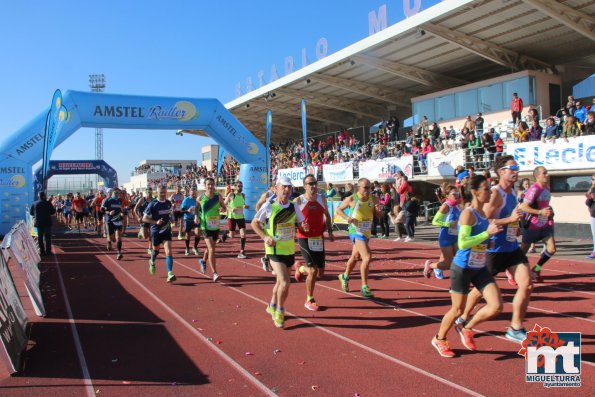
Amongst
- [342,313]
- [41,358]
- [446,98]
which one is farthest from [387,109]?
[41,358]

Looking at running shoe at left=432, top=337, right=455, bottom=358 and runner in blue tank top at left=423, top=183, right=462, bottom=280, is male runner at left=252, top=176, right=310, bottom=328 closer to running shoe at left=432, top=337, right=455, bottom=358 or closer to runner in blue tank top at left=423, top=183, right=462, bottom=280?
running shoe at left=432, top=337, right=455, bottom=358

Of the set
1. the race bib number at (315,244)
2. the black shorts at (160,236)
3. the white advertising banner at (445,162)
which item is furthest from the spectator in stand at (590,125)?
the black shorts at (160,236)

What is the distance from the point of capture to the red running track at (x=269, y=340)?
441 centimetres

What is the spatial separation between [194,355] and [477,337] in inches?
127

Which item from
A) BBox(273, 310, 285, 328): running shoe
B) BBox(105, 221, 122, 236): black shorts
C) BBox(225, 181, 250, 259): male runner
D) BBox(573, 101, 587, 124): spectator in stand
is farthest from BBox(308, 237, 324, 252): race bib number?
BBox(573, 101, 587, 124): spectator in stand

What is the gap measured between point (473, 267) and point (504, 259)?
3.24ft

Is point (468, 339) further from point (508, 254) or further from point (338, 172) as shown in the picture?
point (338, 172)

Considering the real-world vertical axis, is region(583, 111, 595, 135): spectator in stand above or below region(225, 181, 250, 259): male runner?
above

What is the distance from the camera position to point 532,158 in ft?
51.2

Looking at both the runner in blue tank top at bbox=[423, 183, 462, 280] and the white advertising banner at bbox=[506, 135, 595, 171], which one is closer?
the runner in blue tank top at bbox=[423, 183, 462, 280]

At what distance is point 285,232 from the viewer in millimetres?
6332

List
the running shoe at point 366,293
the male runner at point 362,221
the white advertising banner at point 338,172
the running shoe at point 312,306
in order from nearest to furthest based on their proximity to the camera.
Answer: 1. the running shoe at point 312,306
2. the male runner at point 362,221
3. the running shoe at point 366,293
4. the white advertising banner at point 338,172

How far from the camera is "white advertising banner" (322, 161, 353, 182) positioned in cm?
2400

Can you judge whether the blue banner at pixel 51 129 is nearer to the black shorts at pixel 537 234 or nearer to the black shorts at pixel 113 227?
the black shorts at pixel 113 227
